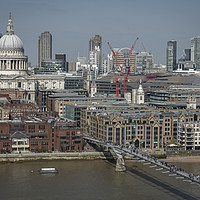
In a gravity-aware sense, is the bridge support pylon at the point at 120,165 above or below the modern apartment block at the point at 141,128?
below

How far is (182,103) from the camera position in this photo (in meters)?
72.3

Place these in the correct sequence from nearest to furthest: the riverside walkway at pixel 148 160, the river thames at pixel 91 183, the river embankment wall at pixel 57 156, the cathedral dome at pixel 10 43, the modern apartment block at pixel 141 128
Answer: the riverside walkway at pixel 148 160
the river thames at pixel 91 183
the river embankment wall at pixel 57 156
the modern apartment block at pixel 141 128
the cathedral dome at pixel 10 43

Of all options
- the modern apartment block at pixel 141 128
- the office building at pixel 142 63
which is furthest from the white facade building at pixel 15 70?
the office building at pixel 142 63

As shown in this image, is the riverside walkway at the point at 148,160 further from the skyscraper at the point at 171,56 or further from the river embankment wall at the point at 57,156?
the skyscraper at the point at 171,56

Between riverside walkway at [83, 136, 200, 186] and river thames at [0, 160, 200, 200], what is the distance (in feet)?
2.50

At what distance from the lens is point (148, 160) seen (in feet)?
154

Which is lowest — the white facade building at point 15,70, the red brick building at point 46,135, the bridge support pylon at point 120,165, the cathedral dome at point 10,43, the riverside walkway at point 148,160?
the bridge support pylon at point 120,165

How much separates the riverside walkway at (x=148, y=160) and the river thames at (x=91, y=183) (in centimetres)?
76

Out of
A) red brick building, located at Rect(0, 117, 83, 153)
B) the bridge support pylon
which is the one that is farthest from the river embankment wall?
the bridge support pylon

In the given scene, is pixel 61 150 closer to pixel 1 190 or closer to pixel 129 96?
pixel 1 190

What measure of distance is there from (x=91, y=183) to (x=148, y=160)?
391 centimetres

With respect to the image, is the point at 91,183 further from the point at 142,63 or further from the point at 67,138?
the point at 142,63

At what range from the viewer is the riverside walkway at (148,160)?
139 feet

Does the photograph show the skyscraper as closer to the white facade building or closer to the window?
the white facade building
